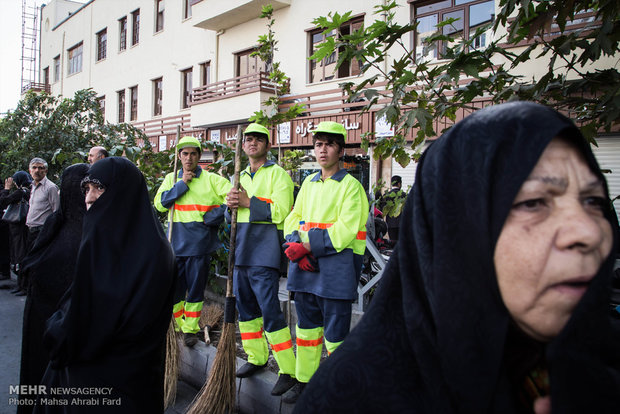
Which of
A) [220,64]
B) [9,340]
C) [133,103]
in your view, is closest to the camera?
[9,340]

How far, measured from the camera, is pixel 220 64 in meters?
17.6

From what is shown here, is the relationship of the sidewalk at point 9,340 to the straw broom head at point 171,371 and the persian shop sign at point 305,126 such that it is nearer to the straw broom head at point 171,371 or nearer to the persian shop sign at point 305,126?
the straw broom head at point 171,371

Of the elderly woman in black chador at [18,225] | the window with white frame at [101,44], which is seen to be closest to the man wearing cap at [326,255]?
the elderly woman in black chador at [18,225]

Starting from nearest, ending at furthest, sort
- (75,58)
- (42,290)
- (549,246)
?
(549,246), (42,290), (75,58)

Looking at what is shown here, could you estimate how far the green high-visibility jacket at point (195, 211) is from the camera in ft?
15.8

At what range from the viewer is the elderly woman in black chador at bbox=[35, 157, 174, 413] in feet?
7.15

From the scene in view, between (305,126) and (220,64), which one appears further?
(220,64)

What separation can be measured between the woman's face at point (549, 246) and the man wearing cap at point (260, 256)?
10.1 feet

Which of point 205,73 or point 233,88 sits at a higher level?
point 205,73

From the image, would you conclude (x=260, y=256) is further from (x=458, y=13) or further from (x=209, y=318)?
(x=458, y=13)

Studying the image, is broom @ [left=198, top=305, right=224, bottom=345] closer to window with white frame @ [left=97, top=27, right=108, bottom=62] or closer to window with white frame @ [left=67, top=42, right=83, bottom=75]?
window with white frame @ [left=97, top=27, right=108, bottom=62]

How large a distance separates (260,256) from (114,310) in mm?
1834

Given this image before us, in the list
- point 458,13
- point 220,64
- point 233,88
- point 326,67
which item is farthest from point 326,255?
point 220,64

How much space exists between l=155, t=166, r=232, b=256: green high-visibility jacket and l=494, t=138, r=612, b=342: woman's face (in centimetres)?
427
